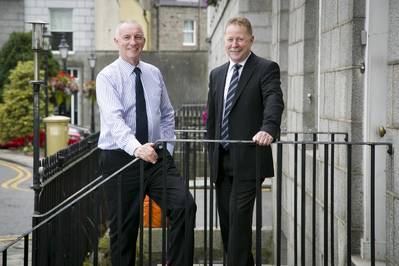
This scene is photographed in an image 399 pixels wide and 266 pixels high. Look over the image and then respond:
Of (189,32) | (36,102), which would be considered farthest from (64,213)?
(189,32)

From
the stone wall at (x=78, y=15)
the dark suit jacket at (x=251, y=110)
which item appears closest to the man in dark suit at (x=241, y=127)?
the dark suit jacket at (x=251, y=110)

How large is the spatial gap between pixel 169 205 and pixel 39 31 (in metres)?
6.44

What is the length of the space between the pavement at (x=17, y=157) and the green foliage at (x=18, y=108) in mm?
726

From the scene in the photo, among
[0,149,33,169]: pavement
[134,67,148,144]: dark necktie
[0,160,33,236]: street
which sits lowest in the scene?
[0,160,33,236]: street

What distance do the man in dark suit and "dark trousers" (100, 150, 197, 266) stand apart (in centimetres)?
29

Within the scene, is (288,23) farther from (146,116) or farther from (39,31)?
(146,116)

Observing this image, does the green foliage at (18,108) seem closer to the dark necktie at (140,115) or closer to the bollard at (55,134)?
the bollard at (55,134)

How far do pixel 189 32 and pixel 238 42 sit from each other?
147 ft

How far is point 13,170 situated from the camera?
19641mm

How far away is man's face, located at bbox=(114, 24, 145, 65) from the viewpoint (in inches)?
207

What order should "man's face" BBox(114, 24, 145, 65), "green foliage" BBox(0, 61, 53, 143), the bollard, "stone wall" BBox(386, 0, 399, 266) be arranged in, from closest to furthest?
"stone wall" BBox(386, 0, 399, 266)
"man's face" BBox(114, 24, 145, 65)
the bollard
"green foliage" BBox(0, 61, 53, 143)

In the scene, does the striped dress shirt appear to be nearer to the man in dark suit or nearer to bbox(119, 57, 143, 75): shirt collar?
bbox(119, 57, 143, 75): shirt collar

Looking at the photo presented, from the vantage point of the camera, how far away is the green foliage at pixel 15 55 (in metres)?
29.2

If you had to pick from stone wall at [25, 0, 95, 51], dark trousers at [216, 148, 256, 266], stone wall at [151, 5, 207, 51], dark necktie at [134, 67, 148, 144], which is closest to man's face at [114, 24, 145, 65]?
dark necktie at [134, 67, 148, 144]
